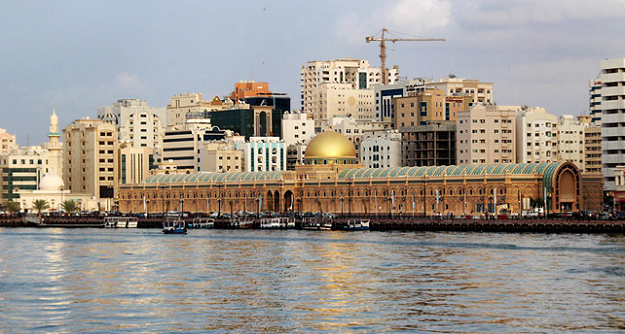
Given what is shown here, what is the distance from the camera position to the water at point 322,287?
75.1 meters

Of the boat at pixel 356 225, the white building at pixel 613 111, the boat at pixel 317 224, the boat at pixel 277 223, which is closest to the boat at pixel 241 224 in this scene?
the boat at pixel 277 223

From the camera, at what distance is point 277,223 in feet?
641

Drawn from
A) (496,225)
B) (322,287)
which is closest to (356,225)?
(496,225)

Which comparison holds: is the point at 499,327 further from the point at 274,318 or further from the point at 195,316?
the point at 195,316

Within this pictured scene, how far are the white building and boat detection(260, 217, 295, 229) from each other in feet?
166

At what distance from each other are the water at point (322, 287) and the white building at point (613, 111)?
184 feet

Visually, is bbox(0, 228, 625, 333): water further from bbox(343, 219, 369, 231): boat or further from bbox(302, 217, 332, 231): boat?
bbox(302, 217, 332, 231): boat

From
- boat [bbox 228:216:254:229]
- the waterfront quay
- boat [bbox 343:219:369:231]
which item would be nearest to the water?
the waterfront quay

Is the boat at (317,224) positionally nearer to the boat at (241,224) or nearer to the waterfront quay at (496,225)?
the waterfront quay at (496,225)

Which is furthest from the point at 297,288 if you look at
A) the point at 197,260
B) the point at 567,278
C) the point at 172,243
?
the point at 172,243

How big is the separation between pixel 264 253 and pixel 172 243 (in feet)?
83.8

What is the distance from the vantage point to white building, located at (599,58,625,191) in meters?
193

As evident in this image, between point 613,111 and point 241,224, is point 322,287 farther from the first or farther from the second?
point 613,111

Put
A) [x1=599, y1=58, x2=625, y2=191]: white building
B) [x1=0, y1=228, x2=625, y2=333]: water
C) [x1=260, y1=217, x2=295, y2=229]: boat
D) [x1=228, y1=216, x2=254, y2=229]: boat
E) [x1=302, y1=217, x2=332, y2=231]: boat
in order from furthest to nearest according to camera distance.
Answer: [x1=228, y1=216, x2=254, y2=229]: boat → [x1=260, y1=217, x2=295, y2=229]: boat → [x1=599, y1=58, x2=625, y2=191]: white building → [x1=302, y1=217, x2=332, y2=231]: boat → [x1=0, y1=228, x2=625, y2=333]: water
